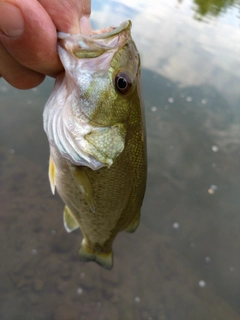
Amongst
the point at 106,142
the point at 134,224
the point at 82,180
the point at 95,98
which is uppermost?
the point at 95,98

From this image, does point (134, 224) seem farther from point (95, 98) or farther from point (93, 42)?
point (93, 42)

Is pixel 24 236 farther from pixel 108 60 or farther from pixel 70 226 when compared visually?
pixel 108 60

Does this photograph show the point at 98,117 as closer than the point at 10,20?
No

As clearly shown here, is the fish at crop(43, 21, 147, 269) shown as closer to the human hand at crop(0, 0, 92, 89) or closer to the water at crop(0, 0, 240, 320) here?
the human hand at crop(0, 0, 92, 89)

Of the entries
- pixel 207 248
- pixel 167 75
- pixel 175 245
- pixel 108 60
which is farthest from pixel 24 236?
pixel 167 75

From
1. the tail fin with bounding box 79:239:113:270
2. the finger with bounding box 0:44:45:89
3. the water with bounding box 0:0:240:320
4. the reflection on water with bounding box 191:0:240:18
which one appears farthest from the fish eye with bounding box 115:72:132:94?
the reflection on water with bounding box 191:0:240:18

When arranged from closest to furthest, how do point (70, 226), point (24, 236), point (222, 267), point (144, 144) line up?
1. point (144, 144)
2. point (70, 226)
3. point (24, 236)
4. point (222, 267)

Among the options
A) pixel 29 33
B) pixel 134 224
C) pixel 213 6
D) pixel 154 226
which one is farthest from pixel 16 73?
pixel 213 6
